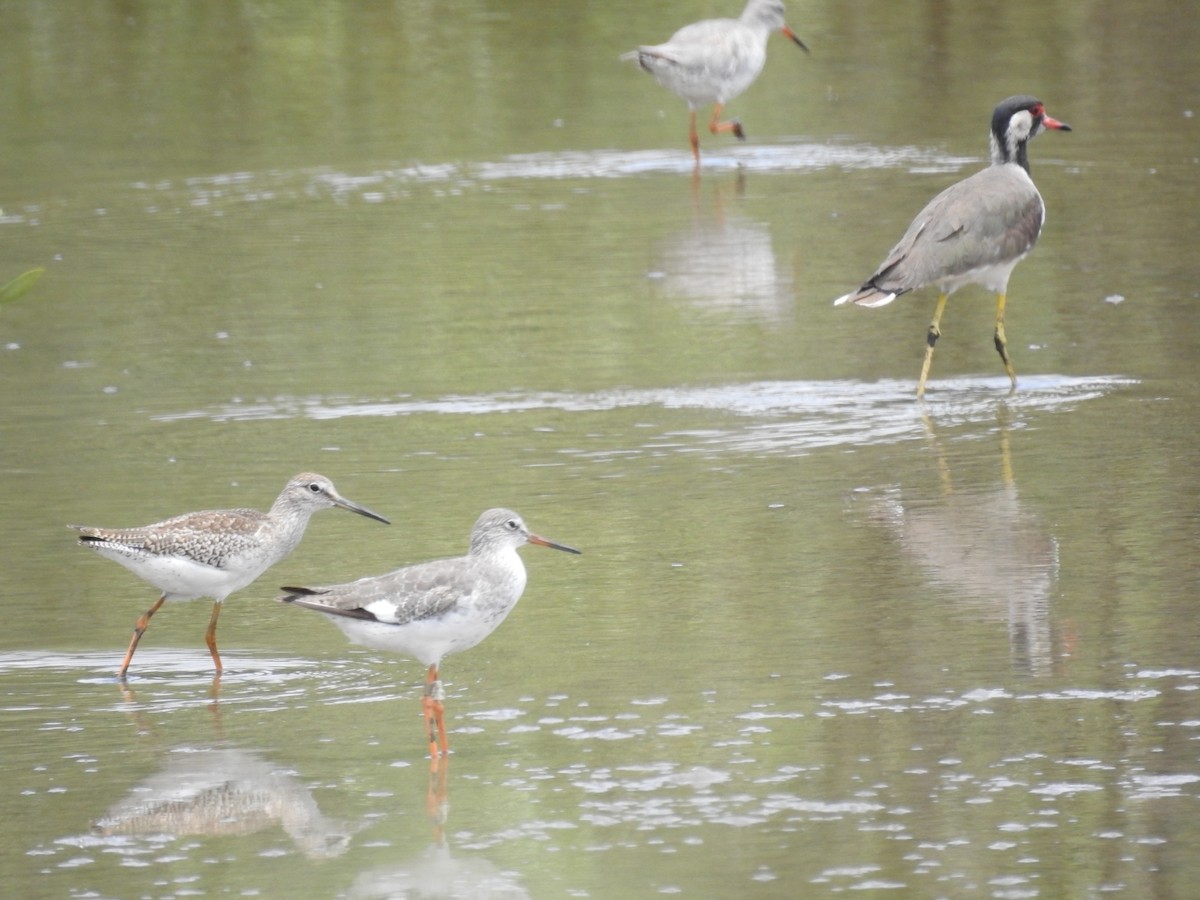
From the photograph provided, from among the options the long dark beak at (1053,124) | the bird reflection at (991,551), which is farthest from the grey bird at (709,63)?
the bird reflection at (991,551)

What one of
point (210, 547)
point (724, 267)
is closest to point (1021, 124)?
point (724, 267)

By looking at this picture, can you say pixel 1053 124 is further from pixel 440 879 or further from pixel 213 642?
pixel 440 879

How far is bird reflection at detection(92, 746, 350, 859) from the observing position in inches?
280

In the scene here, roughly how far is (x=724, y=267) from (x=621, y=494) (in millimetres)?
5834

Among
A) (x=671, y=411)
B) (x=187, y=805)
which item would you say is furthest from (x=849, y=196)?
(x=187, y=805)

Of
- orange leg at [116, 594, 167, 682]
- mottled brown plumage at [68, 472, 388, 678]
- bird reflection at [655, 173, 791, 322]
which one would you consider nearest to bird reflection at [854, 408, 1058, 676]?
→ mottled brown plumage at [68, 472, 388, 678]

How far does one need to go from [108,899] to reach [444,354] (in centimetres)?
800

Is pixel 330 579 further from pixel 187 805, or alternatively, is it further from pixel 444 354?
pixel 444 354

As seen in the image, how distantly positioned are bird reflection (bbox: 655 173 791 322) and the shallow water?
6 cm

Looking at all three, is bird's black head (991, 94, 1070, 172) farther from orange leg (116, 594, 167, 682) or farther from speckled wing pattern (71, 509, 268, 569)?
orange leg (116, 594, 167, 682)

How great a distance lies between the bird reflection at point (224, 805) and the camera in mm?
7121

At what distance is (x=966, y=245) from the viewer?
520 inches

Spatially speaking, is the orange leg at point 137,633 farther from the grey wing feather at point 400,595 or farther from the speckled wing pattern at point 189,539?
the grey wing feather at point 400,595

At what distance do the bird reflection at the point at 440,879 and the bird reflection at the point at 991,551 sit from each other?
8.21 feet
